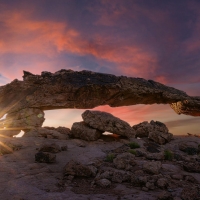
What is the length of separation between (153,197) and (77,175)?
4332 millimetres

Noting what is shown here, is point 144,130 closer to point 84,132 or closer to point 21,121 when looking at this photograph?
point 84,132

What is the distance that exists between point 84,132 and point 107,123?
8.35 feet

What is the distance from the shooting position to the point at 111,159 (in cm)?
1504

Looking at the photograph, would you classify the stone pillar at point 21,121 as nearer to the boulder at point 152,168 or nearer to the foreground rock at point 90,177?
the foreground rock at point 90,177

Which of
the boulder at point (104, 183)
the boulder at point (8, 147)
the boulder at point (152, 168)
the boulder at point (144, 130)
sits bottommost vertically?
the boulder at point (104, 183)

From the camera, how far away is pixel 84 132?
21.1 meters

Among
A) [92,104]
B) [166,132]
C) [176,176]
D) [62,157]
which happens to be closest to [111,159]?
[62,157]

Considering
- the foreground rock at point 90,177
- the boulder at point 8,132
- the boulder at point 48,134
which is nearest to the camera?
the foreground rock at point 90,177

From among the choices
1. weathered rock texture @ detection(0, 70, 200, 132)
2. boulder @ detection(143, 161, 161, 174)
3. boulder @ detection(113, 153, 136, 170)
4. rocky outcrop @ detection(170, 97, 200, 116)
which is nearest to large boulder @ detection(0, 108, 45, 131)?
weathered rock texture @ detection(0, 70, 200, 132)

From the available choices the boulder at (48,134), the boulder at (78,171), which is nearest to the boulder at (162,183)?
the boulder at (78,171)

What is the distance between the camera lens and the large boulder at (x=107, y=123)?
21.6m

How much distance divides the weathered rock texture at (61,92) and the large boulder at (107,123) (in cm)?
657

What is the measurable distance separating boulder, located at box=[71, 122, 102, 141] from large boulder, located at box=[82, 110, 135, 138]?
1.73ft

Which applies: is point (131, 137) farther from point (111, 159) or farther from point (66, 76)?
point (66, 76)
